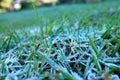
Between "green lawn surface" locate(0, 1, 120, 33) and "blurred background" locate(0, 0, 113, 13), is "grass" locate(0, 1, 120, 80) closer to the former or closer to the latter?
"green lawn surface" locate(0, 1, 120, 33)

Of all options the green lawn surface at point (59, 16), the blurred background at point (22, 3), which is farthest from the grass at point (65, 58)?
the blurred background at point (22, 3)

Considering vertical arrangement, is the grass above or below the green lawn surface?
above

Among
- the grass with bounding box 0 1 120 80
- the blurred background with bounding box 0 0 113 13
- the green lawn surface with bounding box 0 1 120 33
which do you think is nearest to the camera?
the grass with bounding box 0 1 120 80

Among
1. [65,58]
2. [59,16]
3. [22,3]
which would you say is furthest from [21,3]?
[65,58]

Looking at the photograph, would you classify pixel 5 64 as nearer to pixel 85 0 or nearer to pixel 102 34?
pixel 102 34

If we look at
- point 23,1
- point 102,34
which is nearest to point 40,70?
point 102,34

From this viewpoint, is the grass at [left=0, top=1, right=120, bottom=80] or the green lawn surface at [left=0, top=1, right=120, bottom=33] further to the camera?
the green lawn surface at [left=0, top=1, right=120, bottom=33]

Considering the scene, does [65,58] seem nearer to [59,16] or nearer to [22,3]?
[59,16]

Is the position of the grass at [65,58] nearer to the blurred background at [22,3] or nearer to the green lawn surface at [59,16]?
the green lawn surface at [59,16]

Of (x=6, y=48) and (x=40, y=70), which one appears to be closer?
(x=40, y=70)

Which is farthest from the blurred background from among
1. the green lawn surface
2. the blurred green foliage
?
the green lawn surface

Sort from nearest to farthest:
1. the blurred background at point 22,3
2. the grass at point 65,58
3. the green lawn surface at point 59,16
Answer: the grass at point 65,58
the green lawn surface at point 59,16
the blurred background at point 22,3
